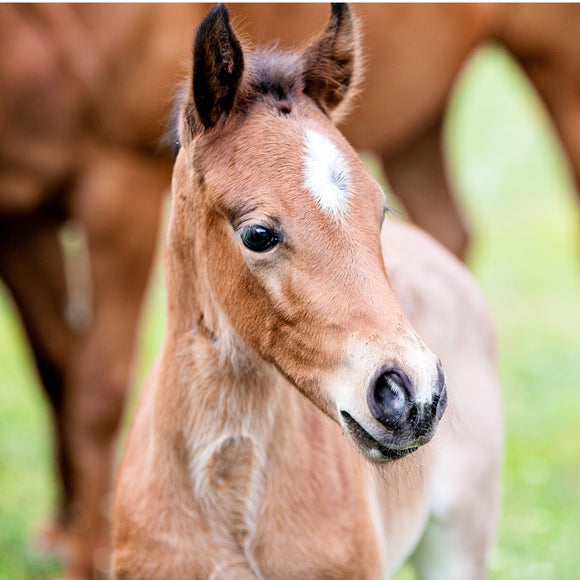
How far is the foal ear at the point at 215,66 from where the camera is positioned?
2.59m

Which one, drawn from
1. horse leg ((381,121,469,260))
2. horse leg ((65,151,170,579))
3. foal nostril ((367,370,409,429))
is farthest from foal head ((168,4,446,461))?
horse leg ((381,121,469,260))

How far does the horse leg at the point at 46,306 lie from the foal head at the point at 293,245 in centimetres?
228

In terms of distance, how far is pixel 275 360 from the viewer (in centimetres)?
267

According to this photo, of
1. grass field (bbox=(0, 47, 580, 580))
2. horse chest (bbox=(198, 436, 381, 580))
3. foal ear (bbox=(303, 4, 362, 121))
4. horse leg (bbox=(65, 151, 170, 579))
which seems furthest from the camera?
grass field (bbox=(0, 47, 580, 580))

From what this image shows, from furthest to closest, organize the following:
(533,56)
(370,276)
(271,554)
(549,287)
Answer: (549,287) < (533,56) < (271,554) < (370,276)

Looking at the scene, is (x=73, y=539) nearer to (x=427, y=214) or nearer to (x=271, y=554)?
(x=271, y=554)

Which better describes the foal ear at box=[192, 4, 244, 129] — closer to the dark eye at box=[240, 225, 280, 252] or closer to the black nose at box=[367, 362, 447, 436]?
the dark eye at box=[240, 225, 280, 252]

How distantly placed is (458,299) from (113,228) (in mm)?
1461

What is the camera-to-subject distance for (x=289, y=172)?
8.33 ft

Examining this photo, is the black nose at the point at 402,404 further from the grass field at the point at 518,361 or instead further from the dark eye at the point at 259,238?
the grass field at the point at 518,361

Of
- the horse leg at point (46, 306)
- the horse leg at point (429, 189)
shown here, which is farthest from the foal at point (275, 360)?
the horse leg at point (429, 189)

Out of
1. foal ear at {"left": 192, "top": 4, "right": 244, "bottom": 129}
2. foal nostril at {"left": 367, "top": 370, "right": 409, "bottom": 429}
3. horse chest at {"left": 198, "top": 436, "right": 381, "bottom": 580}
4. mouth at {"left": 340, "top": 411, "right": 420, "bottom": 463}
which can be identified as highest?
foal ear at {"left": 192, "top": 4, "right": 244, "bottom": 129}

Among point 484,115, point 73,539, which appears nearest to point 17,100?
point 73,539

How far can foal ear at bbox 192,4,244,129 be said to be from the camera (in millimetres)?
2594
